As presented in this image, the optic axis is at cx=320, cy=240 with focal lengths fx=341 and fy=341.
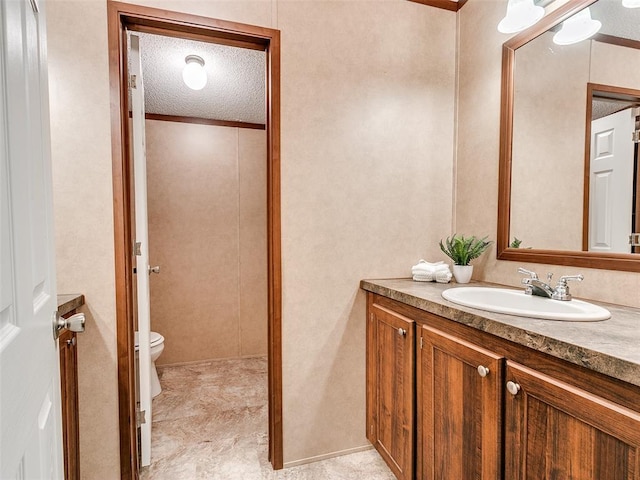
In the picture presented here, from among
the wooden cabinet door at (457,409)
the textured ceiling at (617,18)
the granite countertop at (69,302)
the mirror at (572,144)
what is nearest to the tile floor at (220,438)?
the wooden cabinet door at (457,409)

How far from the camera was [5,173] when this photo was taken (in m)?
0.51

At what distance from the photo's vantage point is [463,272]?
5.78 feet

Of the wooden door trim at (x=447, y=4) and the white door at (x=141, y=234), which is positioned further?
the wooden door trim at (x=447, y=4)

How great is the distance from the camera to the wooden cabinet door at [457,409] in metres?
1.01

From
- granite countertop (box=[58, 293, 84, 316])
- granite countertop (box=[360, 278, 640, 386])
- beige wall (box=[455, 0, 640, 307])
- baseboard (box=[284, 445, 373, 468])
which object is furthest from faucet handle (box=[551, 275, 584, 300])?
granite countertop (box=[58, 293, 84, 316])

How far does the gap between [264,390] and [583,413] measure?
88.9 inches

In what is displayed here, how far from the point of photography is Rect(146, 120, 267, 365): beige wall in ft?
10.00

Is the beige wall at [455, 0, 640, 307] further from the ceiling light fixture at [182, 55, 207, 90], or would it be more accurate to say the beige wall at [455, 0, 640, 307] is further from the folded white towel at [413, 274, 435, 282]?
the ceiling light fixture at [182, 55, 207, 90]

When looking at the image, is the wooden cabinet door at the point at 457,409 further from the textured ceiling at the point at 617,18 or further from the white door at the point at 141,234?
the white door at the point at 141,234

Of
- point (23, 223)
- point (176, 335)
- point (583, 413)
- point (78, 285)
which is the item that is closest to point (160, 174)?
point (176, 335)

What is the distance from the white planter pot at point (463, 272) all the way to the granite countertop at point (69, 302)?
5.69ft

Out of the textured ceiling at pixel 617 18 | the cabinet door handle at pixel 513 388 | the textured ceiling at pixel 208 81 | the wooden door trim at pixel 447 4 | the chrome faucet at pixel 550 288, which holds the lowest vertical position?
the cabinet door handle at pixel 513 388

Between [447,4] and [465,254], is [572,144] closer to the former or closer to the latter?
[465,254]

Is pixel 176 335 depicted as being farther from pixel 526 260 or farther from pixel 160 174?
pixel 526 260
